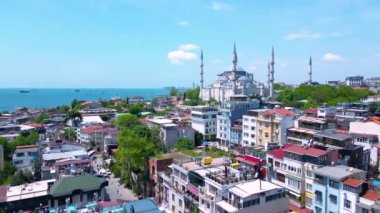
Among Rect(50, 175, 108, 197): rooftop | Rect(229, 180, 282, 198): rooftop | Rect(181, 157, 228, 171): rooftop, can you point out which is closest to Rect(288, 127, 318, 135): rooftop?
Rect(181, 157, 228, 171): rooftop

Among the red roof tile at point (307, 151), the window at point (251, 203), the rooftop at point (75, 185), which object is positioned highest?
the red roof tile at point (307, 151)

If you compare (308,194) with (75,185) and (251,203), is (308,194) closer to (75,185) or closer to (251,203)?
(251,203)

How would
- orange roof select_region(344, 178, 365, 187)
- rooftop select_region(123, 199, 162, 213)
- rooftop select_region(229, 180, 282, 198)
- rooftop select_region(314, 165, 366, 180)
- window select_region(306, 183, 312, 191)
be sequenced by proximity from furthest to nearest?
window select_region(306, 183, 312, 191) < rooftop select_region(314, 165, 366, 180) < orange roof select_region(344, 178, 365, 187) < rooftop select_region(229, 180, 282, 198) < rooftop select_region(123, 199, 162, 213)

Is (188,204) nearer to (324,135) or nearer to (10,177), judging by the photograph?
(324,135)

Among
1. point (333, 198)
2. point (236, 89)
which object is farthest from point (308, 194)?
point (236, 89)

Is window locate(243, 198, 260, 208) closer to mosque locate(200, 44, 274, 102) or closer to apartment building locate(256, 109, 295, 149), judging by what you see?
apartment building locate(256, 109, 295, 149)

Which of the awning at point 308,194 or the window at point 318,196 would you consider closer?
the window at point 318,196

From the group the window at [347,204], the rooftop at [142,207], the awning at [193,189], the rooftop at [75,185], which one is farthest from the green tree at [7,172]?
the window at [347,204]

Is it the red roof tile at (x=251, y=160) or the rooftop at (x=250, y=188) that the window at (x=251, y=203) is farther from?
the red roof tile at (x=251, y=160)
